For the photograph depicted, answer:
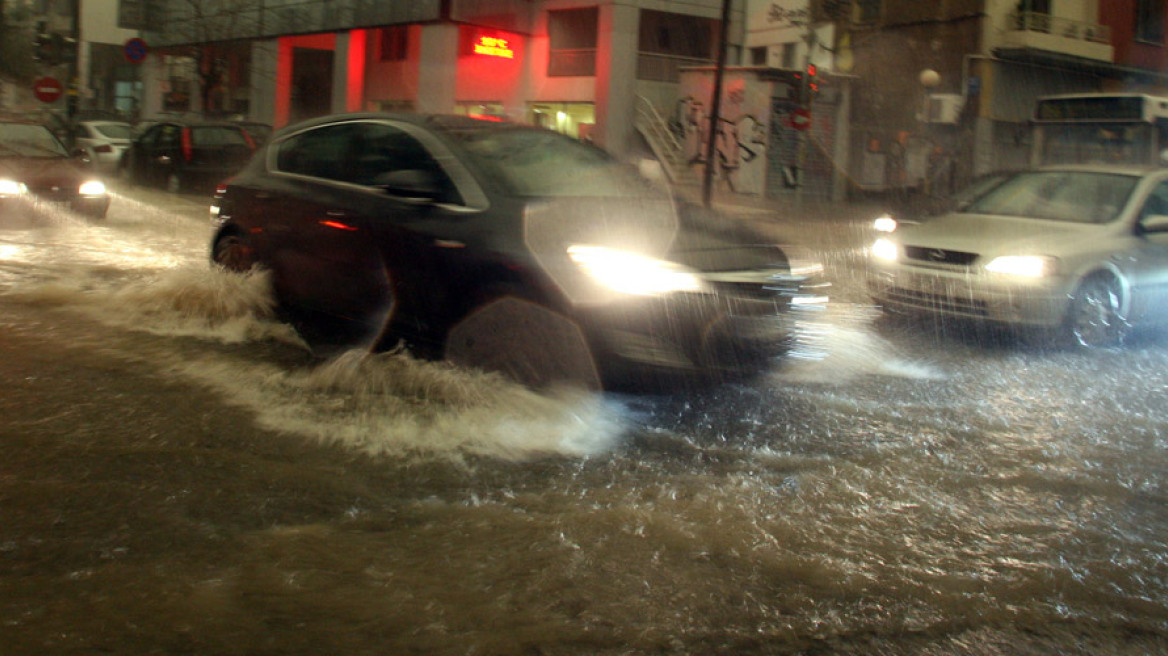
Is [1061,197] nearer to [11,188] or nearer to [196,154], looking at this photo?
[11,188]

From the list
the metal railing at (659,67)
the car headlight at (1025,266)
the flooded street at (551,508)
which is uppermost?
the metal railing at (659,67)

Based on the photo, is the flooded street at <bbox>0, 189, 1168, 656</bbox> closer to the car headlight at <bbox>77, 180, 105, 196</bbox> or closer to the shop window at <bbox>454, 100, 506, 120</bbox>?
the car headlight at <bbox>77, 180, 105, 196</bbox>

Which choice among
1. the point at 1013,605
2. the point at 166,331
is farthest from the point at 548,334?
the point at 166,331

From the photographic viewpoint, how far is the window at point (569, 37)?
31219 millimetres

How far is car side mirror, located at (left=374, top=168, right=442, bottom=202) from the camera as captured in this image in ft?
19.5

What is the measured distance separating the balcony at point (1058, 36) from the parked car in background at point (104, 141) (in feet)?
70.2

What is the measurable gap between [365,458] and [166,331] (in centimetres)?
336

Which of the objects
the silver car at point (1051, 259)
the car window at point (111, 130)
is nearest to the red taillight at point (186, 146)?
the car window at point (111, 130)

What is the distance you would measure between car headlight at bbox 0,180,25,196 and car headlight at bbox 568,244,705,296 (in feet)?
35.6

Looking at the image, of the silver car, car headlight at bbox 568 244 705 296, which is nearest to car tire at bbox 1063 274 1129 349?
the silver car

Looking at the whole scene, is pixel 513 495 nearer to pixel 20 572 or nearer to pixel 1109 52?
pixel 20 572

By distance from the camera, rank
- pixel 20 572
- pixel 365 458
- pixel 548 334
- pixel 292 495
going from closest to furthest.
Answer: pixel 20 572 → pixel 292 495 → pixel 365 458 → pixel 548 334

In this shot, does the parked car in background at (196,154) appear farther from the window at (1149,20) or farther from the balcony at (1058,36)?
the window at (1149,20)

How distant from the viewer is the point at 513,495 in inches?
176
